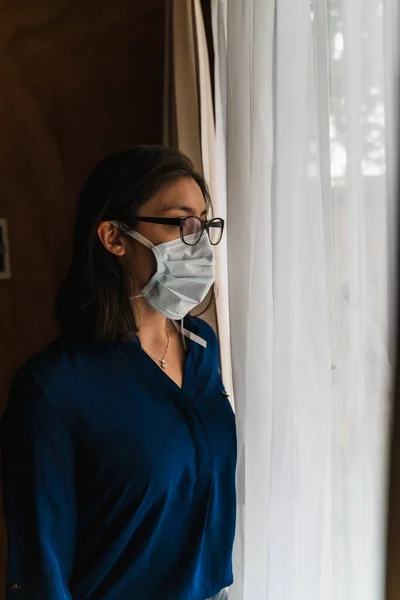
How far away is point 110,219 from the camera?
40.3 inches

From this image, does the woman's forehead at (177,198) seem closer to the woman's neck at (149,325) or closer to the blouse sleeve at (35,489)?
the woman's neck at (149,325)

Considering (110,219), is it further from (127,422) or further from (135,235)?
(127,422)

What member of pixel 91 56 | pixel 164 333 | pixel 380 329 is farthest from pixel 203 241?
pixel 91 56

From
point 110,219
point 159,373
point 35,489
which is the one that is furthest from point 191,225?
point 35,489

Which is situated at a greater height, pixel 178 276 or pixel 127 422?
pixel 178 276

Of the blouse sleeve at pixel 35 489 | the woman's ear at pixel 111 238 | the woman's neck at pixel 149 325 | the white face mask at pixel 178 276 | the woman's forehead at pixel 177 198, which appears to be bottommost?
the blouse sleeve at pixel 35 489

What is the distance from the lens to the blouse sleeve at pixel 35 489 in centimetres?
91

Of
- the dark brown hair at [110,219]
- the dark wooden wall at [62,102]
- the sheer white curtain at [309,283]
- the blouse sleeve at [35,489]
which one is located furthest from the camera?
the dark wooden wall at [62,102]

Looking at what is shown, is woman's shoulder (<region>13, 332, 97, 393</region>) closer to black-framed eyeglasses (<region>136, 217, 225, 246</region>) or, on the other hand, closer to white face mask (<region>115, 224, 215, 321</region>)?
white face mask (<region>115, 224, 215, 321</region>)

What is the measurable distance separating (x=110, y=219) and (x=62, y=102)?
24.9 inches

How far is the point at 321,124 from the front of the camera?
78cm

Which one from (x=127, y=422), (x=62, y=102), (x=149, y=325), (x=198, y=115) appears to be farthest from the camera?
(x=62, y=102)

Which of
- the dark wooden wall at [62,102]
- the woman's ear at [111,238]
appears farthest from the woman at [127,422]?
the dark wooden wall at [62,102]

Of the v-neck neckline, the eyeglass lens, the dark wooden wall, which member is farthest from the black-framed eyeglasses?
the dark wooden wall
